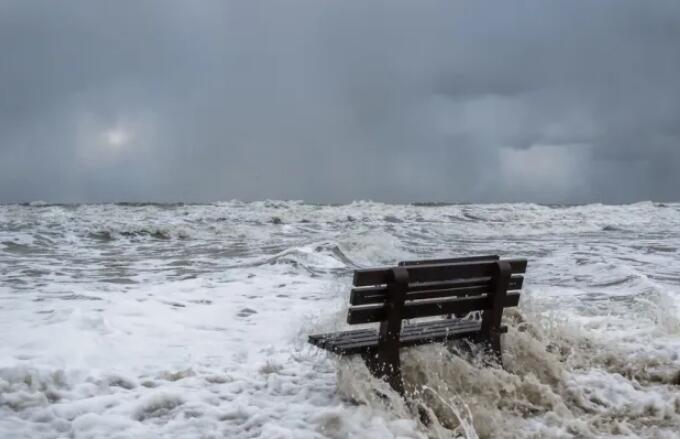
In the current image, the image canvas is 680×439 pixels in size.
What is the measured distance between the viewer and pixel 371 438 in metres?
3.74

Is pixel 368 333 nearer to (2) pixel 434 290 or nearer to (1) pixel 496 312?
(2) pixel 434 290

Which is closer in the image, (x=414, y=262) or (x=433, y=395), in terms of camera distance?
(x=433, y=395)

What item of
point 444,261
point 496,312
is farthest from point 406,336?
point 496,312

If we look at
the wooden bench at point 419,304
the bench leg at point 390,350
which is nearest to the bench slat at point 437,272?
the wooden bench at point 419,304

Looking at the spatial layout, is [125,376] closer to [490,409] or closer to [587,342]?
[490,409]

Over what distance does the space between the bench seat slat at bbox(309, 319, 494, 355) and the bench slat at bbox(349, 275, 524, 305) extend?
0.99 feet

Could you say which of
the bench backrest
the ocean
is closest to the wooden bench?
the bench backrest

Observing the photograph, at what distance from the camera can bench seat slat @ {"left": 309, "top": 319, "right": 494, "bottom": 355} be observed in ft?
14.0

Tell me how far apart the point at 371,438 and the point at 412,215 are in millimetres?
32605

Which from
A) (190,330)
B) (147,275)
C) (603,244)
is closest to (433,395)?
(190,330)

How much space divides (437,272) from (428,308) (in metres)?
0.28

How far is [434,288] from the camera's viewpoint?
4527mm

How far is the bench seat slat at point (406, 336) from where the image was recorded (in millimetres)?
4262

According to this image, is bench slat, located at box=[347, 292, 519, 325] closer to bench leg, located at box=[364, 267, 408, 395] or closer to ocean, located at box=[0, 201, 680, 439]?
bench leg, located at box=[364, 267, 408, 395]
